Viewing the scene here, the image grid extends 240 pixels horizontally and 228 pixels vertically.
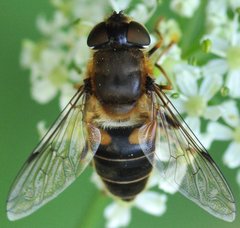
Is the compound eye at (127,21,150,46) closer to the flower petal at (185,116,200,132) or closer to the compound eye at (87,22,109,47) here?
the compound eye at (87,22,109,47)

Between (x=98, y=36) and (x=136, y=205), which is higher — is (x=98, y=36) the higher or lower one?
the higher one

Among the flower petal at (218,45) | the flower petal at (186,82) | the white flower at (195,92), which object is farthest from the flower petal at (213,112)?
the flower petal at (218,45)

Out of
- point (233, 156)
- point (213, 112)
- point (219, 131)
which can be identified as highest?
point (213, 112)

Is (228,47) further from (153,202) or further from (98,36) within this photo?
(153,202)

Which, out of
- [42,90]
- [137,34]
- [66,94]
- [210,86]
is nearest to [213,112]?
[210,86]

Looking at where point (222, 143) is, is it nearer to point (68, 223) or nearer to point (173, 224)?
point (173, 224)

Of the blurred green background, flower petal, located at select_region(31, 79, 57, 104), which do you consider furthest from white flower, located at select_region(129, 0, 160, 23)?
the blurred green background

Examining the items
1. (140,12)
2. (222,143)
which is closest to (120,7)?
(140,12)

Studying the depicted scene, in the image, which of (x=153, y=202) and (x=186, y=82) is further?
(x=153, y=202)
